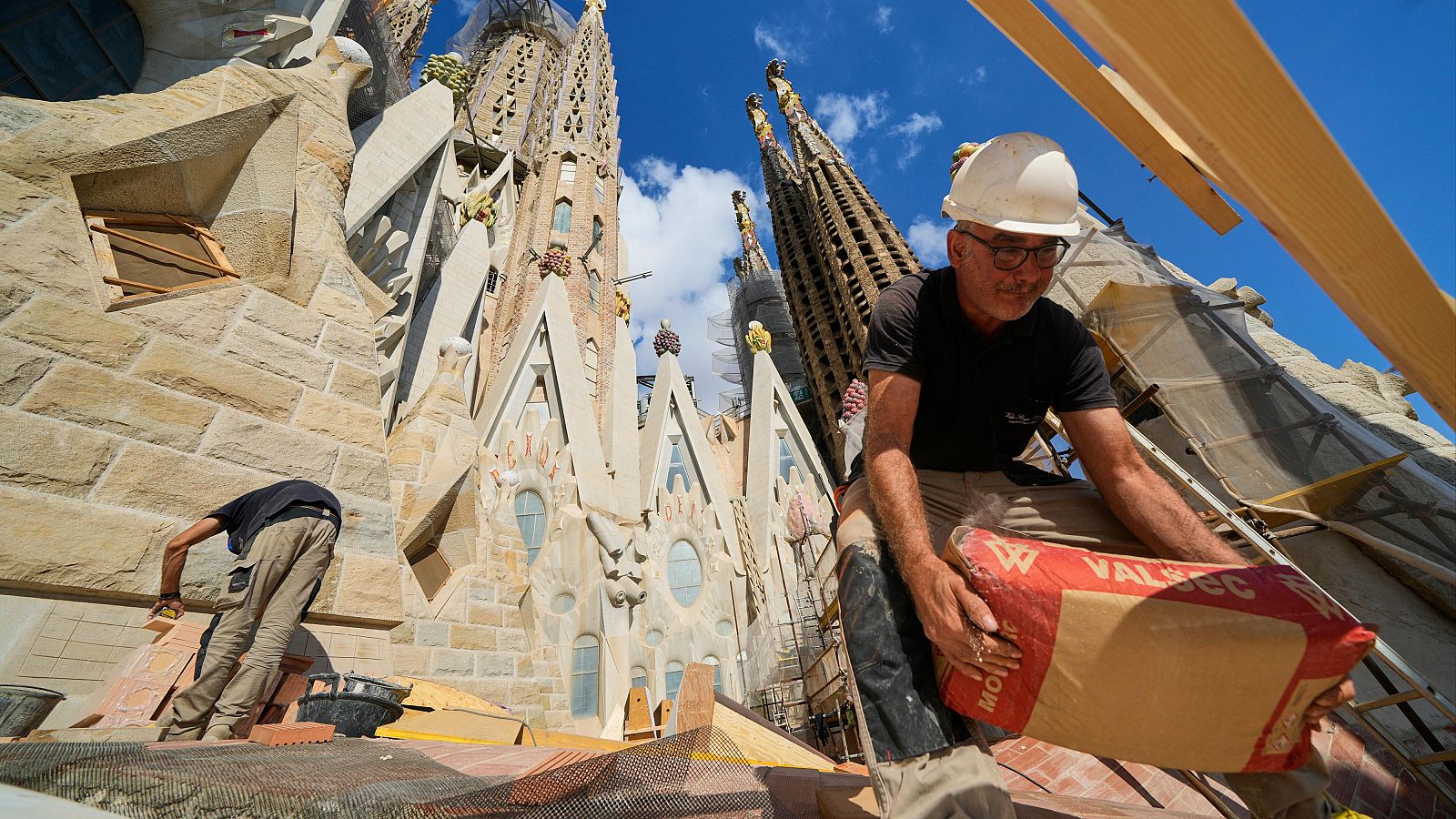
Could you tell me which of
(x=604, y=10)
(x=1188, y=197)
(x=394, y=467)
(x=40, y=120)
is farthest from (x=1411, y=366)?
(x=604, y=10)

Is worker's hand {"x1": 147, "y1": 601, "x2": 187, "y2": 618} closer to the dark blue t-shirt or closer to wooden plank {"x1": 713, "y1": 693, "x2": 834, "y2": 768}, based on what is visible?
the dark blue t-shirt

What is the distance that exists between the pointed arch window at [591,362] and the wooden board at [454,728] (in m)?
12.6

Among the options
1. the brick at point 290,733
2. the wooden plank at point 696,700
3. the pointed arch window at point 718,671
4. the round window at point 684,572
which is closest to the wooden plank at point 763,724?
the wooden plank at point 696,700

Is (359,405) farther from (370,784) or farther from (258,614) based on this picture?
(370,784)

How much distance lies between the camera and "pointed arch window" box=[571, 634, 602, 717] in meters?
10.5

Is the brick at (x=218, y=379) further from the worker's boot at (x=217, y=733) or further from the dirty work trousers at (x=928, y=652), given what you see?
the dirty work trousers at (x=928, y=652)

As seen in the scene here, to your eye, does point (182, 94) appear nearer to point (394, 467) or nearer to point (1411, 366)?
point (394, 467)

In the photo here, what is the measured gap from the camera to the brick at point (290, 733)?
6.61ft

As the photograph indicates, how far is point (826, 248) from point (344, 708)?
20.5 meters

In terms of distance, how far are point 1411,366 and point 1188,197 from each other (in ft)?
4.19

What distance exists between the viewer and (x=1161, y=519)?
1.41 metres

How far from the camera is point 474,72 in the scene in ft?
85.6

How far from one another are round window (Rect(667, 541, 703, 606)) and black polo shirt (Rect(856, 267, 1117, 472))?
1200 cm

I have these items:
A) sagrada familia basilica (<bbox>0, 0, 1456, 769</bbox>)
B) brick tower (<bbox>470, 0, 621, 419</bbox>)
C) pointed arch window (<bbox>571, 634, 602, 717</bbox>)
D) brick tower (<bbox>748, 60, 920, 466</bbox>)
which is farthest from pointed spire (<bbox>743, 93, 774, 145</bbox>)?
pointed arch window (<bbox>571, 634, 602, 717</bbox>)
